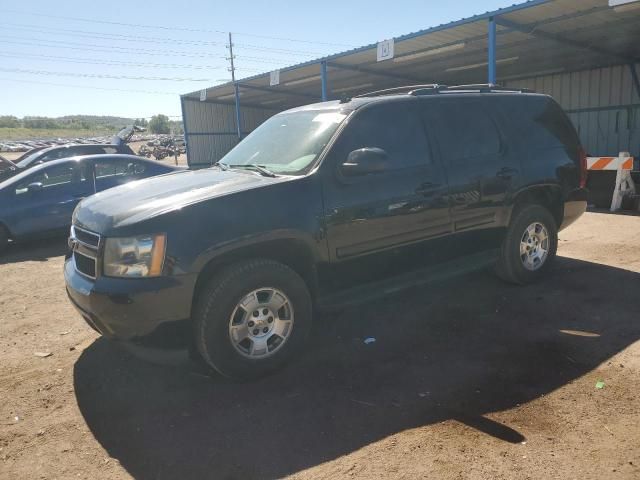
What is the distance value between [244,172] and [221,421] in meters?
1.94

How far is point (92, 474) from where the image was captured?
2.63 meters

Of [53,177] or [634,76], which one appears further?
[634,76]

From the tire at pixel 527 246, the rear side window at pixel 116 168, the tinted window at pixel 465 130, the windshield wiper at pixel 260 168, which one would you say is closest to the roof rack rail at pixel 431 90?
the tinted window at pixel 465 130

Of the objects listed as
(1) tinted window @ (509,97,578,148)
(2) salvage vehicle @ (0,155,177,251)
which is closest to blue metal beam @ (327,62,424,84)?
(2) salvage vehicle @ (0,155,177,251)

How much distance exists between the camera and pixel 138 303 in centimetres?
307

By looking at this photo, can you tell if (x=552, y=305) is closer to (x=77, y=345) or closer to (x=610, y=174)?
(x=77, y=345)

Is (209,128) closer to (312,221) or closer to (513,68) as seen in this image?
(513,68)

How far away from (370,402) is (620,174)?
8977 mm

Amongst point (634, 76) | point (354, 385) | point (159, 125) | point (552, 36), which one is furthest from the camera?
point (159, 125)

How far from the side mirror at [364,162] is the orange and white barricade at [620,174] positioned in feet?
26.4

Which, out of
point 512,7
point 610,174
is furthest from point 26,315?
point 610,174

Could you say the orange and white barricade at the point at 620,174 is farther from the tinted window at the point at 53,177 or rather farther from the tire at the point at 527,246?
the tinted window at the point at 53,177

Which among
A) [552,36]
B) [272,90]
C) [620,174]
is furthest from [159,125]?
[620,174]

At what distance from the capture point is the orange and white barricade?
9602mm
